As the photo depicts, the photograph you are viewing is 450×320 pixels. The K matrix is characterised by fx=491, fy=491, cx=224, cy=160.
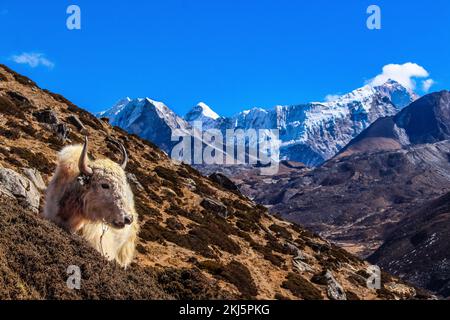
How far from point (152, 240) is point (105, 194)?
17491 mm

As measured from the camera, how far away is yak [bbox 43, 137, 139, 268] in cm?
874

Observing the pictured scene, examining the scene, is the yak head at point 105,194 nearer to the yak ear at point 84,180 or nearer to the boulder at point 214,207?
the yak ear at point 84,180

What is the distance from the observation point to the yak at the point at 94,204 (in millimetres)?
8742

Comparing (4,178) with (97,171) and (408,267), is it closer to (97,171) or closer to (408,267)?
(97,171)

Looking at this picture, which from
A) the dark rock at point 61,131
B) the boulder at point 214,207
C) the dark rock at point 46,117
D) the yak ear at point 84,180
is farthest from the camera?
the boulder at point 214,207

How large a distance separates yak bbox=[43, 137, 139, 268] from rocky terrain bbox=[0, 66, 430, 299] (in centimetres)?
42

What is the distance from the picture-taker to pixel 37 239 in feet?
26.0

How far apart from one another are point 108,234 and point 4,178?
9.15m

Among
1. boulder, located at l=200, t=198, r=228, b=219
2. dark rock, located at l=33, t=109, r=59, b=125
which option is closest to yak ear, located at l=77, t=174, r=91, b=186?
boulder, located at l=200, t=198, r=228, b=219

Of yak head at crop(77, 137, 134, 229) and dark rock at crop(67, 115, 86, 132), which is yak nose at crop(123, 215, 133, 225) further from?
dark rock at crop(67, 115, 86, 132)

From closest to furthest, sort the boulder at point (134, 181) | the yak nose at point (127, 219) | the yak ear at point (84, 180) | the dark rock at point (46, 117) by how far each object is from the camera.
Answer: the yak nose at point (127, 219), the yak ear at point (84, 180), the boulder at point (134, 181), the dark rock at point (46, 117)

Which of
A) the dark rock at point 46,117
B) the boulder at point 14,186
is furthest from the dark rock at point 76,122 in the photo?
the boulder at point 14,186
